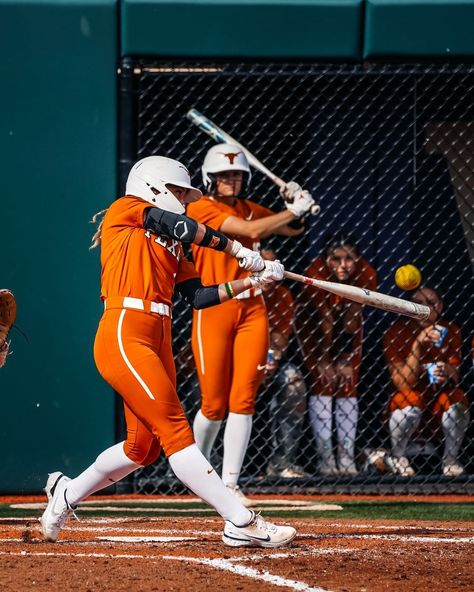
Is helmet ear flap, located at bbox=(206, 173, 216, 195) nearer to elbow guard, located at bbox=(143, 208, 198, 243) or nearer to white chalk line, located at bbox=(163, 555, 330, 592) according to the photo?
elbow guard, located at bbox=(143, 208, 198, 243)

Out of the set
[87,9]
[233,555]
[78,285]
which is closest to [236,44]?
[87,9]

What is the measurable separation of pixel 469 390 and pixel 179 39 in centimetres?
286

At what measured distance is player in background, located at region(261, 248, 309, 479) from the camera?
7.46m

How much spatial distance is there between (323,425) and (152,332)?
2.67 m

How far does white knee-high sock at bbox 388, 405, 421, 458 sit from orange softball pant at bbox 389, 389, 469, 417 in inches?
1.6

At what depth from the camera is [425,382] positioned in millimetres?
7633

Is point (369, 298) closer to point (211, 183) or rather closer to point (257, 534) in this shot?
point (257, 534)

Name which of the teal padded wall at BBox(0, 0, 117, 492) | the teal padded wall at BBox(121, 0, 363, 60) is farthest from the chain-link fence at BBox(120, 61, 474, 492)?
the teal padded wall at BBox(0, 0, 117, 492)

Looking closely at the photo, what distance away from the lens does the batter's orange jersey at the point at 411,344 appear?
7637mm

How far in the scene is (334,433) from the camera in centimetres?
764

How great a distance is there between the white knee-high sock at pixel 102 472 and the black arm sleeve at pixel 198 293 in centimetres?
68

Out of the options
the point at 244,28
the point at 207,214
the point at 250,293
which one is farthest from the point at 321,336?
the point at 244,28

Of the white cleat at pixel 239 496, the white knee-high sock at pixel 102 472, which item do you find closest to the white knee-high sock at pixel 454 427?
the white cleat at pixel 239 496

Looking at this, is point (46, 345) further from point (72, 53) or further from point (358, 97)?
point (358, 97)
